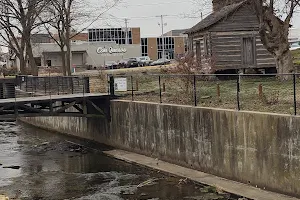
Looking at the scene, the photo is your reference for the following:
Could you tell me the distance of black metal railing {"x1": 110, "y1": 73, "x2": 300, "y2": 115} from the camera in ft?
57.3

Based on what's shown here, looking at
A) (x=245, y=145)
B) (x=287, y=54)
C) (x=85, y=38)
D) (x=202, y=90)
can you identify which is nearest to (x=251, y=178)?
(x=245, y=145)

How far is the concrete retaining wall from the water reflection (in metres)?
1.40

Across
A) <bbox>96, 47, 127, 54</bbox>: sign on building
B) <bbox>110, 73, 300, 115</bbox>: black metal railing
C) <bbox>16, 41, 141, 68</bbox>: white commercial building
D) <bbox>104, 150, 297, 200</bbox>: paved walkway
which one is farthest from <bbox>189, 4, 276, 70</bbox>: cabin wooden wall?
<bbox>96, 47, 127, 54</bbox>: sign on building

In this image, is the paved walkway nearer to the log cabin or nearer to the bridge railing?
the bridge railing

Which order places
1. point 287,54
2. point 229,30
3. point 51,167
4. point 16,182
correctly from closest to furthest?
1. point 16,182
2. point 51,167
3. point 287,54
4. point 229,30

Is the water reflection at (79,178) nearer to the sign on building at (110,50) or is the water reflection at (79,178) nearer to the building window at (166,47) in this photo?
the sign on building at (110,50)

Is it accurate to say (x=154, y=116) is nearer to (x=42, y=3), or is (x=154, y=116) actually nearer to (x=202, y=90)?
(x=202, y=90)

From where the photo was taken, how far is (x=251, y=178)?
16.3m

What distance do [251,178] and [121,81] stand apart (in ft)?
41.9

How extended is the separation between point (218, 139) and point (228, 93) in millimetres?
3992

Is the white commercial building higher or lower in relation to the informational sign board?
higher

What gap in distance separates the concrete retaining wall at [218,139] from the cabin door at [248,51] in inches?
446

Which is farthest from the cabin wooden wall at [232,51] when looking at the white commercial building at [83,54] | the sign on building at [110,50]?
the sign on building at [110,50]

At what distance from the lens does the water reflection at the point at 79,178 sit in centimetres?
1647
